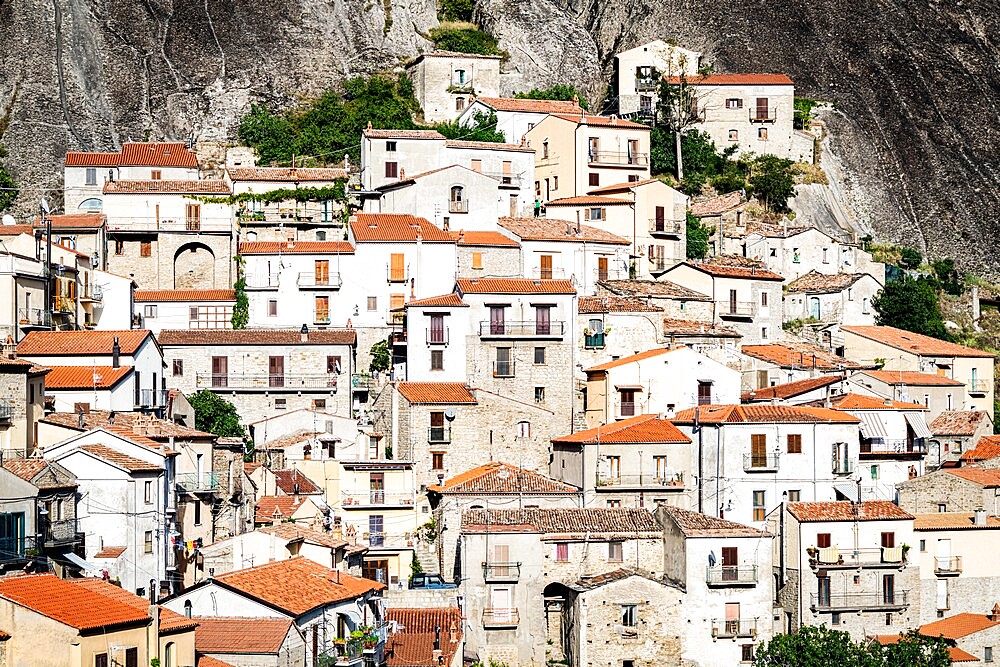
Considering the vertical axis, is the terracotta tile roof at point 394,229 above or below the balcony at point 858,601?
above

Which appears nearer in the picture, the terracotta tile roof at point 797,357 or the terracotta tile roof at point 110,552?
the terracotta tile roof at point 110,552

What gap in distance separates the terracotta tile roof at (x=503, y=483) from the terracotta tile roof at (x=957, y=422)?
16.8 m

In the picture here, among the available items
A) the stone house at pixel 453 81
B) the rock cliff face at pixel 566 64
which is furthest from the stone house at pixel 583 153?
the rock cliff face at pixel 566 64

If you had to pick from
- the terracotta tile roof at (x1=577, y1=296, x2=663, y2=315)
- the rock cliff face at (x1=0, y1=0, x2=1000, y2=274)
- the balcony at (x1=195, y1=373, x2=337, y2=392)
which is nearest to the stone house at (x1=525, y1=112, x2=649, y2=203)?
the terracotta tile roof at (x1=577, y1=296, x2=663, y2=315)

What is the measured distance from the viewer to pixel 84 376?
52.1m

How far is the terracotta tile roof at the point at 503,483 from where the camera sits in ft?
Answer: 173

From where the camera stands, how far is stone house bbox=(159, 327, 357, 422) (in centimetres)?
6041

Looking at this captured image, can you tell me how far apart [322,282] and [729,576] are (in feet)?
71.7

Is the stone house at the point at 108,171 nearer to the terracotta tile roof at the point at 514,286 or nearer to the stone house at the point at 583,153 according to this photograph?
the stone house at the point at 583,153

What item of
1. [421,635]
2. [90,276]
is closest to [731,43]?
[90,276]

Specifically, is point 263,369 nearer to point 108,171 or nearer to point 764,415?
point 108,171

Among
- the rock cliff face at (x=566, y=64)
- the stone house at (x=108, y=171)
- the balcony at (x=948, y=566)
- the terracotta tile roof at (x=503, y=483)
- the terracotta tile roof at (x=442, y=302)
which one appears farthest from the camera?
the rock cliff face at (x=566, y=64)

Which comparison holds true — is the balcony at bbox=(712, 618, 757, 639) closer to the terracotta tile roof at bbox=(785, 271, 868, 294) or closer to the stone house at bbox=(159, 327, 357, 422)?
the stone house at bbox=(159, 327, 357, 422)

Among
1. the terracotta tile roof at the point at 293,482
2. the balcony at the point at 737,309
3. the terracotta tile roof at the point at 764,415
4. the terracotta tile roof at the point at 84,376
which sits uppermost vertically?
the balcony at the point at 737,309
